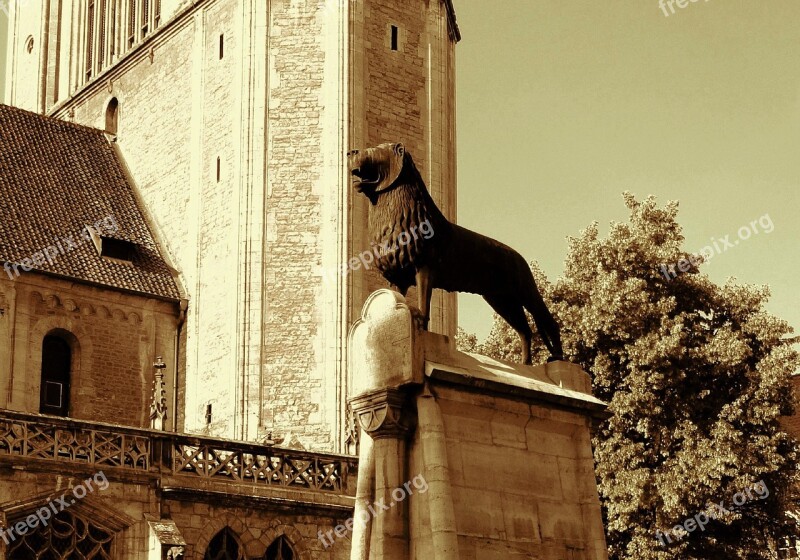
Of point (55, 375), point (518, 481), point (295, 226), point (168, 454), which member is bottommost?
point (518, 481)

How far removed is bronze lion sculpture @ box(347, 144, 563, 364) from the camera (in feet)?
34.9

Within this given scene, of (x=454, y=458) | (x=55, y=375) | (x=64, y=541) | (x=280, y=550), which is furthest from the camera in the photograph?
(x=55, y=375)

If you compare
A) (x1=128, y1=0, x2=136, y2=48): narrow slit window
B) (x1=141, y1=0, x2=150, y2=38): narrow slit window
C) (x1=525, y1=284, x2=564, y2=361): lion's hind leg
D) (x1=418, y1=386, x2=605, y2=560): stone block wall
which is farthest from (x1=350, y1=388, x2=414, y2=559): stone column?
(x1=128, y1=0, x2=136, y2=48): narrow slit window

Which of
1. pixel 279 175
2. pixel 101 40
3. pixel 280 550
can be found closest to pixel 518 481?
pixel 280 550

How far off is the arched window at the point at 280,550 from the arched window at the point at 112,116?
1733 cm

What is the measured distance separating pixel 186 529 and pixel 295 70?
503 inches

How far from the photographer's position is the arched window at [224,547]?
2181 centimetres

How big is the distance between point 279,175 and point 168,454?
982cm

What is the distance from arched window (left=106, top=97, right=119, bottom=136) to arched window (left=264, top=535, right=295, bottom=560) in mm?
17332

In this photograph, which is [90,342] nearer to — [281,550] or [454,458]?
[281,550]

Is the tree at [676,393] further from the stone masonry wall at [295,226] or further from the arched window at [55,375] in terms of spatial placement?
the arched window at [55,375]

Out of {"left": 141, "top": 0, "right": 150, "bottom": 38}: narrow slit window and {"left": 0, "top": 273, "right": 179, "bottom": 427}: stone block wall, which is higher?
{"left": 141, "top": 0, "right": 150, "bottom": 38}: narrow slit window

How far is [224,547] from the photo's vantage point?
2195 cm

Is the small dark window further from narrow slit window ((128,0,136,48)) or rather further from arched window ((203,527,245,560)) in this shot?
arched window ((203,527,245,560))
